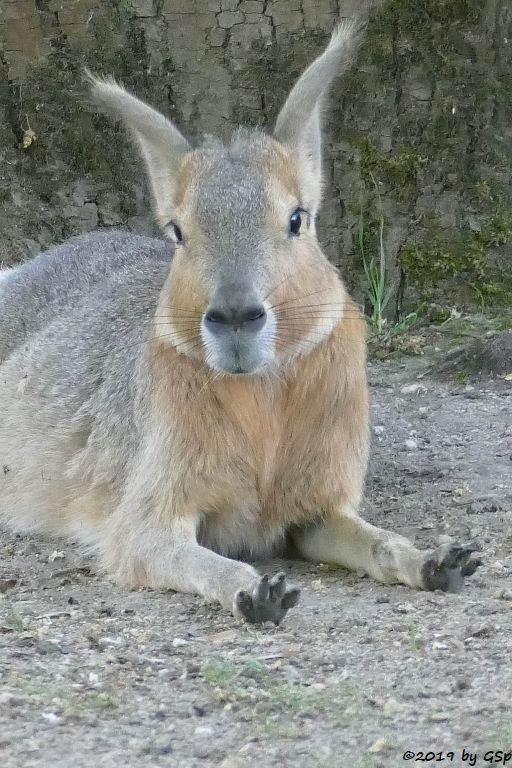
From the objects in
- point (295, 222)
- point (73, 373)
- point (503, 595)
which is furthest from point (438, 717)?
point (73, 373)

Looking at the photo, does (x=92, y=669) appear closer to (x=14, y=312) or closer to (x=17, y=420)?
(x=17, y=420)

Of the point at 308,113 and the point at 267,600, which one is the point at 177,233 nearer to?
the point at 308,113

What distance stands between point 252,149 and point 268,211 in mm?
353

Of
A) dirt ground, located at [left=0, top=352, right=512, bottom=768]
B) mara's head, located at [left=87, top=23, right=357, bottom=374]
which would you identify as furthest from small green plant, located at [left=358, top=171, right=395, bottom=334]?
mara's head, located at [left=87, top=23, right=357, bottom=374]

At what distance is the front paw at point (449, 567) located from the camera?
13.4 feet

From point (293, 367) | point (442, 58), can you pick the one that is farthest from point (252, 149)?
point (442, 58)

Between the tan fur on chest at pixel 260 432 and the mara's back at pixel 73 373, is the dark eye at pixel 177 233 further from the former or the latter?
the mara's back at pixel 73 373

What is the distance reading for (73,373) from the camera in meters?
5.70

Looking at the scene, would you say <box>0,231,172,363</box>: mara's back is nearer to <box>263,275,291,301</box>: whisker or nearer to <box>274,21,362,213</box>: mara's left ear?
<box>274,21,362,213</box>: mara's left ear

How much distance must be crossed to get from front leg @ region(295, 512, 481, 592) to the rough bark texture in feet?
10.5

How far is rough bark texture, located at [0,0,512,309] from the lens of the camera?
725cm

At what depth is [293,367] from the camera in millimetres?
4496

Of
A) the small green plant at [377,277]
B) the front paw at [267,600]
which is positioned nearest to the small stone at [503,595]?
the front paw at [267,600]

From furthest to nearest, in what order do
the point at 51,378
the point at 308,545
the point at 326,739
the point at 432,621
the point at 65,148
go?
the point at 65,148 → the point at 51,378 → the point at 308,545 → the point at 432,621 → the point at 326,739
